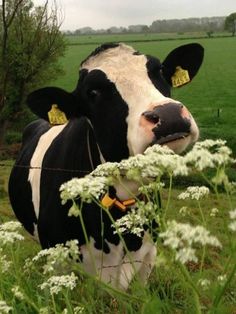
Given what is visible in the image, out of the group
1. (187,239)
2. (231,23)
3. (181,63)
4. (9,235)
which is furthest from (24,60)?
(231,23)

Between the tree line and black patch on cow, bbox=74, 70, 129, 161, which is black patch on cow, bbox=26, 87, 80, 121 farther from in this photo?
the tree line

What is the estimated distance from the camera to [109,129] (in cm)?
413

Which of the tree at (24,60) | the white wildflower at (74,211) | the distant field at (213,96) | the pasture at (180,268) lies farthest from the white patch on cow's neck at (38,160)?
the tree at (24,60)

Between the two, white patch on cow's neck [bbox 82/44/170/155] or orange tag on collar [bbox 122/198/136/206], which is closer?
white patch on cow's neck [bbox 82/44/170/155]

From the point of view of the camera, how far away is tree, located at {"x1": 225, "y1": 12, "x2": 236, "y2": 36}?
118200 mm

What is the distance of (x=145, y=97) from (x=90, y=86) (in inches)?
24.9

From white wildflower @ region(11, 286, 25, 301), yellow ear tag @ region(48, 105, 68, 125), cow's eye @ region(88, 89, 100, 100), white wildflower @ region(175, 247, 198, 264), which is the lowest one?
white wildflower @ region(11, 286, 25, 301)

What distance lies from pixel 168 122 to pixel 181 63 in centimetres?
157

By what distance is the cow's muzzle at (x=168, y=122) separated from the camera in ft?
11.2

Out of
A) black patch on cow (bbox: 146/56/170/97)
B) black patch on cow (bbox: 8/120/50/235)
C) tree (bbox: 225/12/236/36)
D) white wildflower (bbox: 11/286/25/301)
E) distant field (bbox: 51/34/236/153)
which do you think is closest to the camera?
white wildflower (bbox: 11/286/25/301)

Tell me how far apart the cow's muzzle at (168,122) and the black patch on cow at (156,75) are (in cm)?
64

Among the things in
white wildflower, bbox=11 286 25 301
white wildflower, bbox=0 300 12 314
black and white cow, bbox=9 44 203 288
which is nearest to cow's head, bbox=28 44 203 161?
black and white cow, bbox=9 44 203 288

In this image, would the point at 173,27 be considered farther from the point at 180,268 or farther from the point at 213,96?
the point at 180,268

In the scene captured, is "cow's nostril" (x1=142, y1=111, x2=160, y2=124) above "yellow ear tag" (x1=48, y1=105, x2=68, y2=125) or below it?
above
